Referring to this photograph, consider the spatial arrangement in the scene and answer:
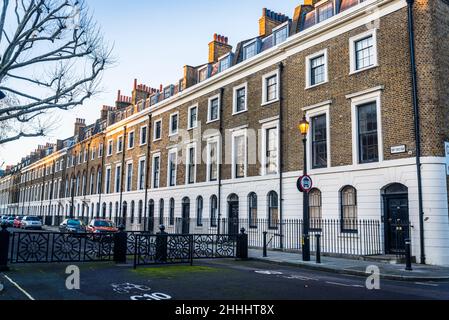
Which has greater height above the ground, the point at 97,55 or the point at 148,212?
the point at 97,55

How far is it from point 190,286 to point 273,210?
43.7 ft

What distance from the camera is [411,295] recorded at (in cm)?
852

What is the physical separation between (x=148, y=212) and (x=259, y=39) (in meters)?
17.7

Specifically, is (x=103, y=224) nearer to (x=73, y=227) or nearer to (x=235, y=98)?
(x=73, y=227)

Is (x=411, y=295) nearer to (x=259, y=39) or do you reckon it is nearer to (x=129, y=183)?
(x=259, y=39)

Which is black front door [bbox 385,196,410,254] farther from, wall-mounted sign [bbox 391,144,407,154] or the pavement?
wall-mounted sign [bbox 391,144,407,154]

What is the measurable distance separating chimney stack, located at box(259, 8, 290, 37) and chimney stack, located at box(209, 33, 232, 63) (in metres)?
5.30

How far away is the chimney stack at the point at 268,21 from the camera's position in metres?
25.7

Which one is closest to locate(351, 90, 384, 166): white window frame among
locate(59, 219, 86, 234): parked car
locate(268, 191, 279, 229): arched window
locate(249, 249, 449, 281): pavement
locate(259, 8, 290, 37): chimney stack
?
locate(249, 249, 449, 281): pavement

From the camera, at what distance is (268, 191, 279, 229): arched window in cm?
2155

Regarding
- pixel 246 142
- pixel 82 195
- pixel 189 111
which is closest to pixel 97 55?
pixel 246 142

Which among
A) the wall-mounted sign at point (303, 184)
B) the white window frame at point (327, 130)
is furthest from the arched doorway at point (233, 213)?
the wall-mounted sign at point (303, 184)

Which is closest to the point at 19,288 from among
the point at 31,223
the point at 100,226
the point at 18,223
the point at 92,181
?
the point at 100,226

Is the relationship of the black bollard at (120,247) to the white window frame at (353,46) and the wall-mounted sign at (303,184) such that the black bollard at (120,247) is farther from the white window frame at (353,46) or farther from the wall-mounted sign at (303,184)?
the white window frame at (353,46)
